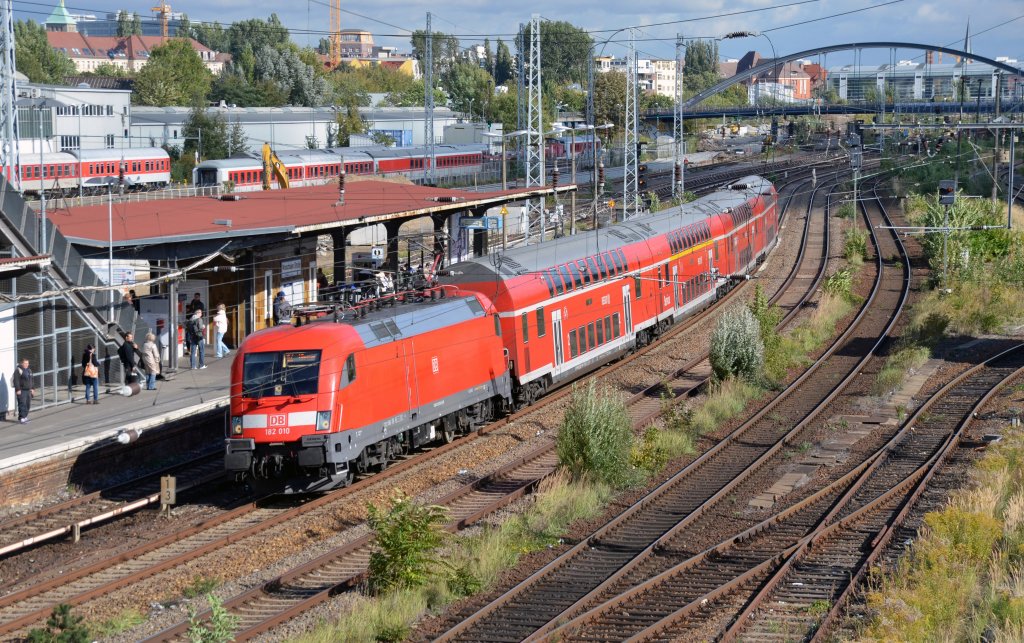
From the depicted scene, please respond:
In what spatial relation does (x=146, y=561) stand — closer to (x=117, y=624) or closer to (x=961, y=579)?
(x=117, y=624)

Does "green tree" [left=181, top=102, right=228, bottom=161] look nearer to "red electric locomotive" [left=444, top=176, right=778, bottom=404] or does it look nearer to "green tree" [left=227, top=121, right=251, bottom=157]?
"green tree" [left=227, top=121, right=251, bottom=157]

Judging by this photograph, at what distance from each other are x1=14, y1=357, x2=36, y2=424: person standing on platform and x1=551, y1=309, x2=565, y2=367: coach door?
10.7m

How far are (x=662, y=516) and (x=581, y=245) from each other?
11565 mm

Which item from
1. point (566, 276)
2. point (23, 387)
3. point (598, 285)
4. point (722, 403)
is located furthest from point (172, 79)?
point (722, 403)

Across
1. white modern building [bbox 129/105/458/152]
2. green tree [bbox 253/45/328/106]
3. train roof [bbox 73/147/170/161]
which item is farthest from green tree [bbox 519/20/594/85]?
train roof [bbox 73/147/170/161]

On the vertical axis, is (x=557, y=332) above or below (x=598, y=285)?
below

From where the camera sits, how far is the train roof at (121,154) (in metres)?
64.3

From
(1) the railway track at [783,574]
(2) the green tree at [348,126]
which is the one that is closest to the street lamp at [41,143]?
(1) the railway track at [783,574]

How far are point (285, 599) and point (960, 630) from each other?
795 cm

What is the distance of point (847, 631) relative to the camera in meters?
12.4

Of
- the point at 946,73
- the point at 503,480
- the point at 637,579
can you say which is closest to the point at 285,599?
the point at 637,579

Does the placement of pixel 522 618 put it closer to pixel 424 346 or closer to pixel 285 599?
pixel 285 599

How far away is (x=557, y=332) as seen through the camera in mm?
25938

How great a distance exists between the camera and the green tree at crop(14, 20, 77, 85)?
120 m
